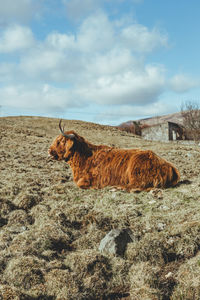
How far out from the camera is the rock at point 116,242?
443 centimetres

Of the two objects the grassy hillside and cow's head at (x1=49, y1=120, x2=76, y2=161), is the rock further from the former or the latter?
cow's head at (x1=49, y1=120, x2=76, y2=161)

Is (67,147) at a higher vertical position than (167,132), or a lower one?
lower

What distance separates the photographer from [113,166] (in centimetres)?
709

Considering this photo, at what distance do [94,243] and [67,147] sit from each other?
10.5 feet

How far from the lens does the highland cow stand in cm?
691

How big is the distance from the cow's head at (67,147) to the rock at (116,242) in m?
3.12

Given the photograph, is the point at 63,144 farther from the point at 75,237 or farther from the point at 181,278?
the point at 181,278

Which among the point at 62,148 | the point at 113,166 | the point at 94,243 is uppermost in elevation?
the point at 62,148

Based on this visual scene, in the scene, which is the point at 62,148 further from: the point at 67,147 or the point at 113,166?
the point at 113,166

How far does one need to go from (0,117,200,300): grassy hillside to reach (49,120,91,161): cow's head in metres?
0.91

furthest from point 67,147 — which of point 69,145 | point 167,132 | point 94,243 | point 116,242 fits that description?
point 167,132

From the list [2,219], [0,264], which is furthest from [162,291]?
[2,219]

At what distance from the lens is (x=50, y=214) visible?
5.84 metres

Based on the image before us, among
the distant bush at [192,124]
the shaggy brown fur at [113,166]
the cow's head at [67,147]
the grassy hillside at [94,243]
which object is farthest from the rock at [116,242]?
the distant bush at [192,124]
